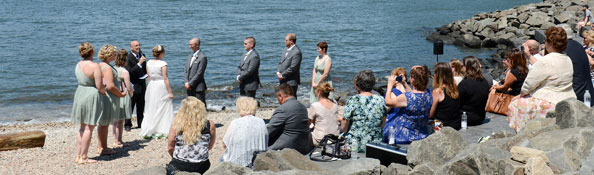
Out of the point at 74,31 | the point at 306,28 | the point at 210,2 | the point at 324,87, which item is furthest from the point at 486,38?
the point at 210,2

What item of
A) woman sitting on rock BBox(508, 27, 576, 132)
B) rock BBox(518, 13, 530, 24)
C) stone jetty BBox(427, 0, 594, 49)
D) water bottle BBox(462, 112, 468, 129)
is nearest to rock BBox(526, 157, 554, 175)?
woman sitting on rock BBox(508, 27, 576, 132)

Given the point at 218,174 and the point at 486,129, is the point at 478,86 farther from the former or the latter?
the point at 218,174

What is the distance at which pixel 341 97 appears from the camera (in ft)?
61.0

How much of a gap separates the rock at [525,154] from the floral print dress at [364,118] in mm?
2204

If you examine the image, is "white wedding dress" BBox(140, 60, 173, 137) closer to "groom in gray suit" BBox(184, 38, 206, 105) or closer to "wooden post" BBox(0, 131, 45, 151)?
"groom in gray suit" BBox(184, 38, 206, 105)

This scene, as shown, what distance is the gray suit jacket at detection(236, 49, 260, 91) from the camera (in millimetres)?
11180

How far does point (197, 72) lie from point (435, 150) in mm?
5649

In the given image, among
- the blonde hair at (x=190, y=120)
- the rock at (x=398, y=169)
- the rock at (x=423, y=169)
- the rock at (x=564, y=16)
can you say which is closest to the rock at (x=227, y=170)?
the blonde hair at (x=190, y=120)

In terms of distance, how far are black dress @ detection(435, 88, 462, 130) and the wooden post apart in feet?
21.5

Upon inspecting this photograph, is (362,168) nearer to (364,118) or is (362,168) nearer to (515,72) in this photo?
→ (364,118)

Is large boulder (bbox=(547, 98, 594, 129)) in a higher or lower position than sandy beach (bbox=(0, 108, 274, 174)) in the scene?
higher

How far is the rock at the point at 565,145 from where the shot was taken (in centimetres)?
544

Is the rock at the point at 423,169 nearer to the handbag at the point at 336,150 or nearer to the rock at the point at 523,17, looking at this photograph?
the handbag at the point at 336,150

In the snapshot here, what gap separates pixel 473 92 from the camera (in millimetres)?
8938
